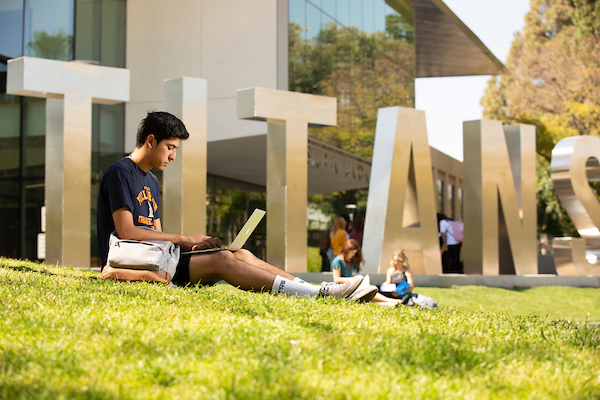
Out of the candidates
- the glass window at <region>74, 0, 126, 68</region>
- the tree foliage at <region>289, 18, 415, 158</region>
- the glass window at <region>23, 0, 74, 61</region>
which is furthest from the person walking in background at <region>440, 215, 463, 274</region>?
the glass window at <region>23, 0, 74, 61</region>

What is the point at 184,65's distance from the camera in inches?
633

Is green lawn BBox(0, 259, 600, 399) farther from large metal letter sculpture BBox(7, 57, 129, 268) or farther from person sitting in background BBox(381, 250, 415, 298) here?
large metal letter sculpture BBox(7, 57, 129, 268)

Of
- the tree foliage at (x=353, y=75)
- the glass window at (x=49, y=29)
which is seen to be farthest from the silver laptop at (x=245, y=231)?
the glass window at (x=49, y=29)

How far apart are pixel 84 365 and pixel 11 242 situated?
14.1 m

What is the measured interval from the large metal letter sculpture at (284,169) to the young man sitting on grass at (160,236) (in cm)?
583

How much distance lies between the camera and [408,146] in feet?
38.8

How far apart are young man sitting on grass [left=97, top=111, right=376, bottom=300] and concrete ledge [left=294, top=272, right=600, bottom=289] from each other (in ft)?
19.7

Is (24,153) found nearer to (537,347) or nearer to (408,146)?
(408,146)

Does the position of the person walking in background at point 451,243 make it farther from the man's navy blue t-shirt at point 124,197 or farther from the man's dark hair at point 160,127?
the man's dark hair at point 160,127

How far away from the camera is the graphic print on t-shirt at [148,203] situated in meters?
5.00

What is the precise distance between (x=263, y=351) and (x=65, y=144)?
28.2ft

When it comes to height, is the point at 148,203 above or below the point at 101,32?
below

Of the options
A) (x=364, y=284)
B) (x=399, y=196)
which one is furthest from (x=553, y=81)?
(x=364, y=284)

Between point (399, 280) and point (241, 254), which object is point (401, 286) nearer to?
point (399, 280)
